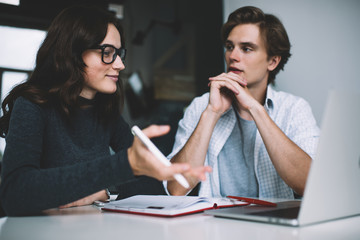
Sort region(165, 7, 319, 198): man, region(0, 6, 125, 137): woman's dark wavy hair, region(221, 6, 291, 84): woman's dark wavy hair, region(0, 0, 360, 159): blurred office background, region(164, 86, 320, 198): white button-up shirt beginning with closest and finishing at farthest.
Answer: region(0, 6, 125, 137): woman's dark wavy hair → region(165, 7, 319, 198): man → region(164, 86, 320, 198): white button-up shirt → region(221, 6, 291, 84): woman's dark wavy hair → region(0, 0, 360, 159): blurred office background

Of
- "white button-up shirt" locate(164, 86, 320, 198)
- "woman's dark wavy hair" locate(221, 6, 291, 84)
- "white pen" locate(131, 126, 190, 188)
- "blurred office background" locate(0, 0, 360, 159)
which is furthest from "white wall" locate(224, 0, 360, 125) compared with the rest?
"white pen" locate(131, 126, 190, 188)

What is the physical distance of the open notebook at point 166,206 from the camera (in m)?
0.75

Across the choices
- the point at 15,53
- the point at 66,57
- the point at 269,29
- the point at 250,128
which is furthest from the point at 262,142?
the point at 15,53

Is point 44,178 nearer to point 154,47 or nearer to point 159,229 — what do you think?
point 159,229

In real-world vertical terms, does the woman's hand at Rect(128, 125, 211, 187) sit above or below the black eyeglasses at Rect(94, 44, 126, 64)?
below

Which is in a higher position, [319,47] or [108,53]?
[319,47]

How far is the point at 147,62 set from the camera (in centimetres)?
304

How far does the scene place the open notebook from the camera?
751mm

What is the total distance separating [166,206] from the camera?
0.79 m

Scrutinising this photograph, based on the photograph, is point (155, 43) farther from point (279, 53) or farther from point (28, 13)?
point (279, 53)

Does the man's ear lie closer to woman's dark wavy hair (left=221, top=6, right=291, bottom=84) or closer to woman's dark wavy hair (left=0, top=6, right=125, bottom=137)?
woman's dark wavy hair (left=221, top=6, right=291, bottom=84)

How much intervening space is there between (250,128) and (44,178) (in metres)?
1.10

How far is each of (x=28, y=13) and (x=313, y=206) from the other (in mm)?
3014

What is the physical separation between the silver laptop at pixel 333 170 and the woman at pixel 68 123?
307 mm
